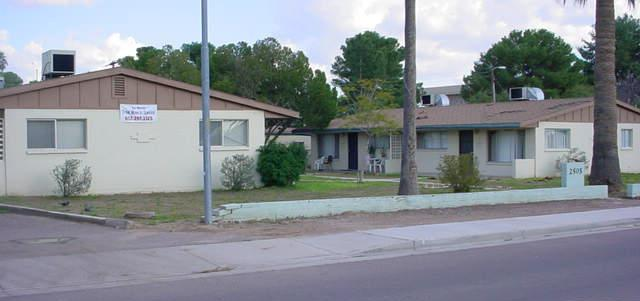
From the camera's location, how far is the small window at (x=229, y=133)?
2444 centimetres

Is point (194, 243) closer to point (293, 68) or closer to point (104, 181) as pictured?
point (104, 181)

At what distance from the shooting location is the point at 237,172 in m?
24.0

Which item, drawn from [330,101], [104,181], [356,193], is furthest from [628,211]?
[330,101]

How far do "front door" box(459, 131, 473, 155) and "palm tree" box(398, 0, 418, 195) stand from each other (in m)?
14.0

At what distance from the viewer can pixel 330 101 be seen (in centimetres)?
3919

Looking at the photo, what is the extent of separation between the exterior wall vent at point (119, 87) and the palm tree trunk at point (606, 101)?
14.8 metres

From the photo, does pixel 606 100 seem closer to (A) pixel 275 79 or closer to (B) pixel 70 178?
(B) pixel 70 178

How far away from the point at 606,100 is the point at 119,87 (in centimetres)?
1518

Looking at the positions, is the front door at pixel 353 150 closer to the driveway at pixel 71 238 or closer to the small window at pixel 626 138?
the small window at pixel 626 138

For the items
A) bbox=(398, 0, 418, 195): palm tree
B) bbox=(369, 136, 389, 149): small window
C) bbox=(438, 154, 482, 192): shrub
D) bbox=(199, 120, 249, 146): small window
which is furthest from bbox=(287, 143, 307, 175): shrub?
bbox=(369, 136, 389, 149): small window

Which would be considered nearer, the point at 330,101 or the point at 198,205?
the point at 198,205

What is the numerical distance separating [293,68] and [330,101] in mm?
2726

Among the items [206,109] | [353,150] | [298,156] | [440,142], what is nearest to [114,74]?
[298,156]

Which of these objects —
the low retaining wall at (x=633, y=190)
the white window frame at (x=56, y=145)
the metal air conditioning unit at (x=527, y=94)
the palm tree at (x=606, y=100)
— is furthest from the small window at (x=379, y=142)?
the white window frame at (x=56, y=145)
